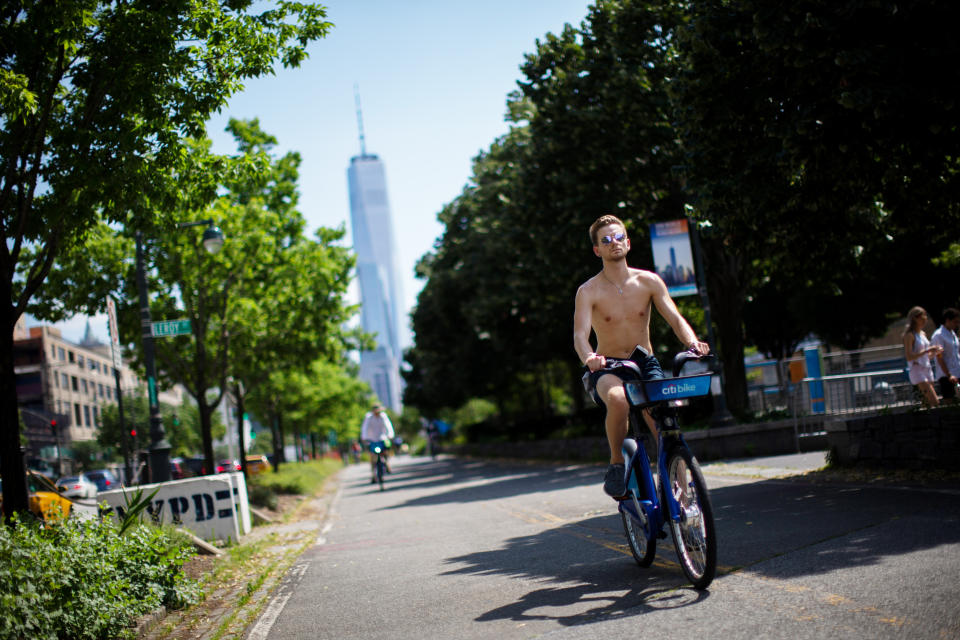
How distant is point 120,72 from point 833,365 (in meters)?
15.9

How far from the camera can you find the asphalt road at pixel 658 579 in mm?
4262

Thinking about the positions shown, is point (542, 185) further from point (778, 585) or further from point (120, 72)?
point (778, 585)

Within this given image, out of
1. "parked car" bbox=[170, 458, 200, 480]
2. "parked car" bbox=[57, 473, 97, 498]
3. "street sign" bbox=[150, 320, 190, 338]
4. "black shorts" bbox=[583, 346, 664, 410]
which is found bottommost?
"parked car" bbox=[57, 473, 97, 498]

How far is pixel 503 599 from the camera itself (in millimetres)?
5551

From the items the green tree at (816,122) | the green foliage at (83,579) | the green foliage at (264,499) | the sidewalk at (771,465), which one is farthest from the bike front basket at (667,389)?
the green foliage at (264,499)

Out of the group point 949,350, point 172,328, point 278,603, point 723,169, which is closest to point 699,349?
point 278,603

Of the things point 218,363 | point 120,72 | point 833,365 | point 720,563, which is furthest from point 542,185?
point 720,563

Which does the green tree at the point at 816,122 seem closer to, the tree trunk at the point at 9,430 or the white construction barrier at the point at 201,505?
the white construction barrier at the point at 201,505

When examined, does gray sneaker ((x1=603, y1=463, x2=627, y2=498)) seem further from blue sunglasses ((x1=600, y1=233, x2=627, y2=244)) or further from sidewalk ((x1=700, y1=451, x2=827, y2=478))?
sidewalk ((x1=700, y1=451, x2=827, y2=478))

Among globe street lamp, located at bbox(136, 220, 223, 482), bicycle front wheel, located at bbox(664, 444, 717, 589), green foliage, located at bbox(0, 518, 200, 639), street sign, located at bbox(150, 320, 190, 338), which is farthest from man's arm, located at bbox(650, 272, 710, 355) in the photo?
street sign, located at bbox(150, 320, 190, 338)

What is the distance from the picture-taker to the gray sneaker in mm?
5508

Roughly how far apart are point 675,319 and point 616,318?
0.37 m

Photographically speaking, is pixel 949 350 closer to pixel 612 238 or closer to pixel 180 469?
pixel 612 238

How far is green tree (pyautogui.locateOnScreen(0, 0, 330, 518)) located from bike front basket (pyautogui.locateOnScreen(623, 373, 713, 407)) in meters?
6.34
